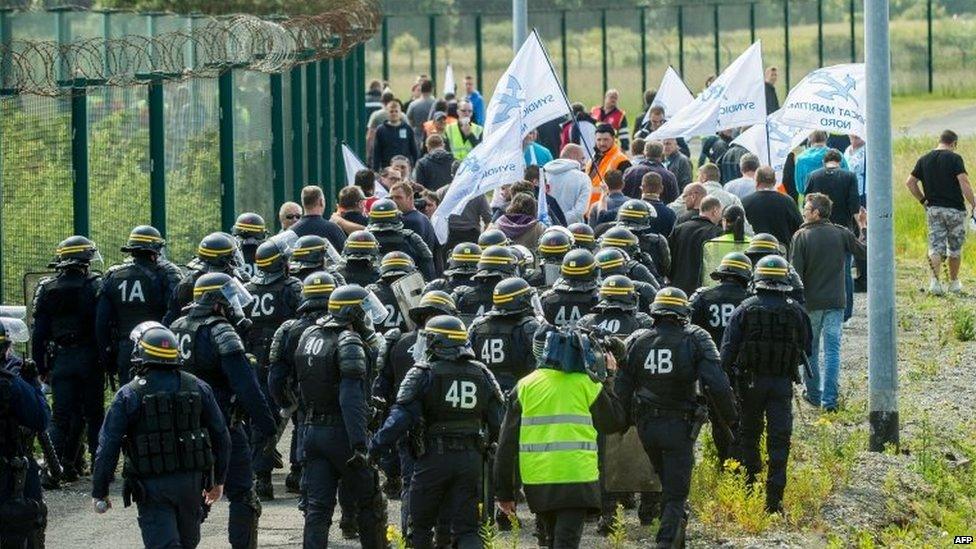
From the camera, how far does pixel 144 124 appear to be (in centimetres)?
2073

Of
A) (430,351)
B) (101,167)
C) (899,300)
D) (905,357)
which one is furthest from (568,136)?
(430,351)

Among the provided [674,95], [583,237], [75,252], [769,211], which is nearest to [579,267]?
[583,237]

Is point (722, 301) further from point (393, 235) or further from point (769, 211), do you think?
point (769, 211)

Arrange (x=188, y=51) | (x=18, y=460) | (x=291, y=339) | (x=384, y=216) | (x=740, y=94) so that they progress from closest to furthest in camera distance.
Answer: (x=18, y=460)
(x=291, y=339)
(x=384, y=216)
(x=188, y=51)
(x=740, y=94)

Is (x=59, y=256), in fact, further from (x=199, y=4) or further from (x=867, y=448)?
(x=199, y=4)

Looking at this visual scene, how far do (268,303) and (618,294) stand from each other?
9.34 feet

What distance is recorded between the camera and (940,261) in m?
26.1

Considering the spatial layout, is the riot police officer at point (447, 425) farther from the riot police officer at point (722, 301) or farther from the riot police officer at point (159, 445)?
the riot police officer at point (722, 301)

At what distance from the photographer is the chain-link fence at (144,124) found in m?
18.1

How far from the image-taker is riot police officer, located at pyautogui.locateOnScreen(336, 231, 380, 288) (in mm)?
16359

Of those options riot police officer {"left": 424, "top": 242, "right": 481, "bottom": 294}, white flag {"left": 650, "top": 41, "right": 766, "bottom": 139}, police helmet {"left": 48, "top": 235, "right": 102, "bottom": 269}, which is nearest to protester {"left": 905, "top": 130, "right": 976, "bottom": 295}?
white flag {"left": 650, "top": 41, "right": 766, "bottom": 139}

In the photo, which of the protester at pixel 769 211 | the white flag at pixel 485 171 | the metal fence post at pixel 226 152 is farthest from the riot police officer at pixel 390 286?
the metal fence post at pixel 226 152

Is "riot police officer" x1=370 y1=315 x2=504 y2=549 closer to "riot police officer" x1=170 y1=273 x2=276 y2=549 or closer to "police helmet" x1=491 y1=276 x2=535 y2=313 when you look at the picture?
"police helmet" x1=491 y1=276 x2=535 y2=313

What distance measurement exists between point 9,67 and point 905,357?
10.1 meters
